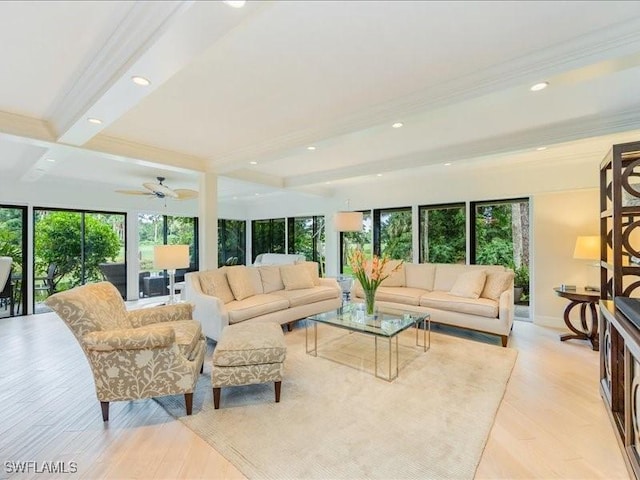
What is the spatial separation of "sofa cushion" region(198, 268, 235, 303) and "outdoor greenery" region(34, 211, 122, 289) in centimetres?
378

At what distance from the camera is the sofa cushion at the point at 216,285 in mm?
3965

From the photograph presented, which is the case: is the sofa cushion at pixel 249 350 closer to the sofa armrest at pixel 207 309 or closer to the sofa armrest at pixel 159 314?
the sofa armrest at pixel 159 314

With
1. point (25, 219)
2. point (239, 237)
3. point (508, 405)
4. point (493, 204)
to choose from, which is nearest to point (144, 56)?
point (508, 405)

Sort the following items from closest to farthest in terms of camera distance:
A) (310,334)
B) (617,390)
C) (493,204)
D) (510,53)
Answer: (510,53), (617,390), (310,334), (493,204)

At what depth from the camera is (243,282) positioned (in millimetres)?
4285

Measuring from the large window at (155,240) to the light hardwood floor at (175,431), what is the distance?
380cm

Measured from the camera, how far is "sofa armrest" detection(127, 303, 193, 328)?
2888 mm

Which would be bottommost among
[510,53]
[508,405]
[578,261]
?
[508,405]

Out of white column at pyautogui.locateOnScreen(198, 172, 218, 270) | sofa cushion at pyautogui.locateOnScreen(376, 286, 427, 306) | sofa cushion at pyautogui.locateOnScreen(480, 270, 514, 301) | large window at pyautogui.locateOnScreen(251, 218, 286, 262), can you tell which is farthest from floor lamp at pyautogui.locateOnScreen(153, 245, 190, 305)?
large window at pyautogui.locateOnScreen(251, 218, 286, 262)

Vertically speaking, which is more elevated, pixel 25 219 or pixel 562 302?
pixel 25 219

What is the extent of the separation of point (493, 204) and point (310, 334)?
3.86m

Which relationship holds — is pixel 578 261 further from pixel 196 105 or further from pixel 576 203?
pixel 196 105

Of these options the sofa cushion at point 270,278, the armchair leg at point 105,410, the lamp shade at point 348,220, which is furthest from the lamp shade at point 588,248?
the armchair leg at point 105,410

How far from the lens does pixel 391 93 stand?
8.18 feet
